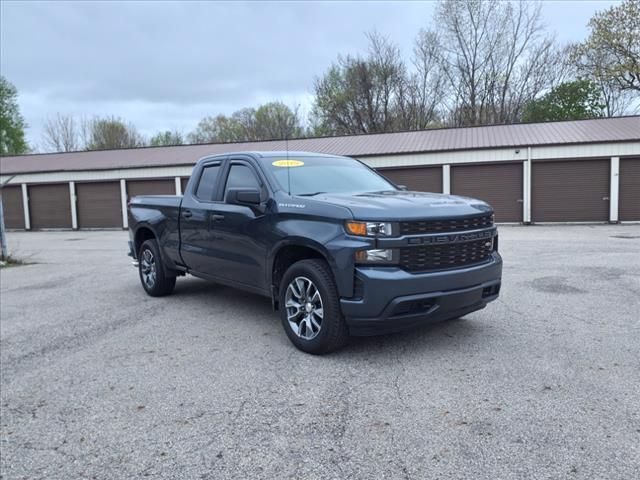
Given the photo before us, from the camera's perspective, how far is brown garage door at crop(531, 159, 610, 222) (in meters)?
19.2

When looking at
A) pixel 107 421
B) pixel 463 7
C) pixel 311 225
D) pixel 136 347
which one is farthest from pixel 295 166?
pixel 463 7

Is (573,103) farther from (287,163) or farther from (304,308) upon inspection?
(304,308)

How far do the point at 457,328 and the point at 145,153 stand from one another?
26769 millimetres

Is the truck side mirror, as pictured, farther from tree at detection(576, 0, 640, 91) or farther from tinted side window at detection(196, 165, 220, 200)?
tree at detection(576, 0, 640, 91)

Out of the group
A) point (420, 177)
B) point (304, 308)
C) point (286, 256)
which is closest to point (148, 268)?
point (286, 256)

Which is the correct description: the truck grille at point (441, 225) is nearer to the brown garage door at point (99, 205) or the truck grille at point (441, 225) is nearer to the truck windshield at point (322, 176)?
the truck windshield at point (322, 176)

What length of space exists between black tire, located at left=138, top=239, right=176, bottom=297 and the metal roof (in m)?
15.4

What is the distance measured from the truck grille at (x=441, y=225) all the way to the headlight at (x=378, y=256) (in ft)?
0.63

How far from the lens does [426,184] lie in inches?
838

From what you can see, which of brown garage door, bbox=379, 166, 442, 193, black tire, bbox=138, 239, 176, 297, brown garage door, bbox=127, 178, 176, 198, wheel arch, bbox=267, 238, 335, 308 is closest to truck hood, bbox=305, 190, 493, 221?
wheel arch, bbox=267, 238, 335, 308

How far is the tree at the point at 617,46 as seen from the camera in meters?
30.6

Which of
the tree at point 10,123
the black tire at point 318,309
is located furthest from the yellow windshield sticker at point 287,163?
the tree at point 10,123

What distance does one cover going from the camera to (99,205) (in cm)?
2608

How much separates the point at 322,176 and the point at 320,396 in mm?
2568
